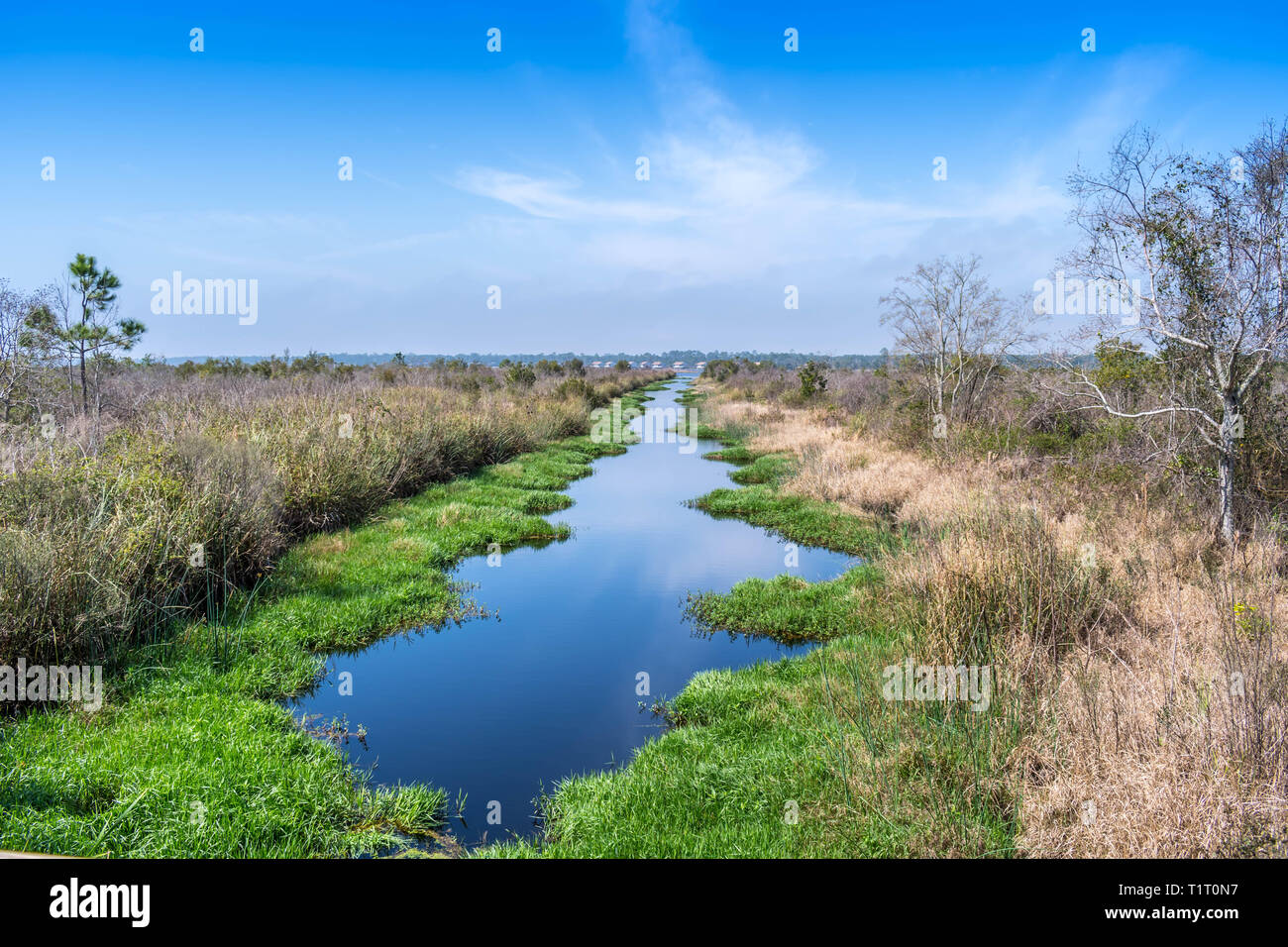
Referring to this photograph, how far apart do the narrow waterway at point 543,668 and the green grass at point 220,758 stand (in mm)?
420

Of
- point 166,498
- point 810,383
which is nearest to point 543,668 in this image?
point 166,498

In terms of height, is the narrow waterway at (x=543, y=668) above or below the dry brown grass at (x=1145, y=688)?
below

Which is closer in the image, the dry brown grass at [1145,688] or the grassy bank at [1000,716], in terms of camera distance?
the dry brown grass at [1145,688]

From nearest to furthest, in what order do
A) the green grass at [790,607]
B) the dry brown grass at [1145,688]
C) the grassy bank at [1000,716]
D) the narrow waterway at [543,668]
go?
the dry brown grass at [1145,688], the grassy bank at [1000,716], the narrow waterway at [543,668], the green grass at [790,607]

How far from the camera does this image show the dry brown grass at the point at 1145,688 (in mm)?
3285

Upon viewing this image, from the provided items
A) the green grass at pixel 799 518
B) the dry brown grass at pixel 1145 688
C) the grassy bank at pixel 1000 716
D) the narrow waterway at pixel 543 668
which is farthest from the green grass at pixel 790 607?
the green grass at pixel 799 518

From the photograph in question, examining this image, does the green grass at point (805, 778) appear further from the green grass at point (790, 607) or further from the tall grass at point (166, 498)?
the tall grass at point (166, 498)

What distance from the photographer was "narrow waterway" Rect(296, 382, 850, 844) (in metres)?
5.80

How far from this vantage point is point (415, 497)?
15289mm

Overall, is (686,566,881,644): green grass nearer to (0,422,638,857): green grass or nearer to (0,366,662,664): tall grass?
(0,422,638,857): green grass

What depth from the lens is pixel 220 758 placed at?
16.3 feet

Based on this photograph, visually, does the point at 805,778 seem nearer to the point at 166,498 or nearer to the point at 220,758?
the point at 220,758
